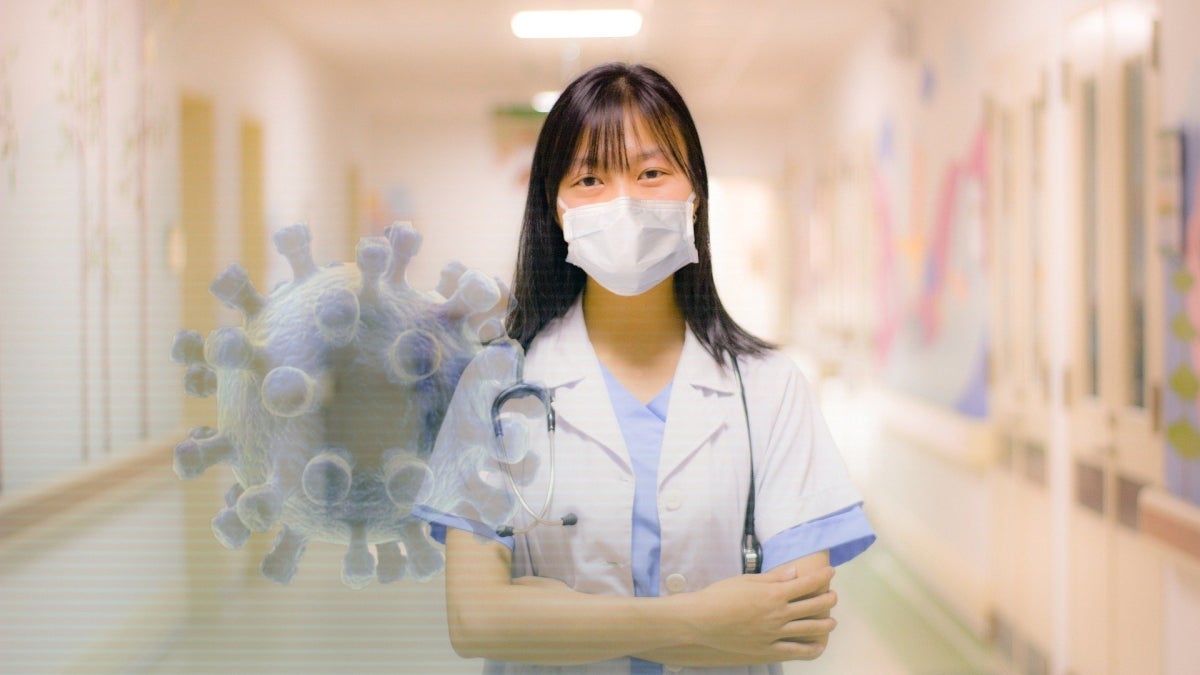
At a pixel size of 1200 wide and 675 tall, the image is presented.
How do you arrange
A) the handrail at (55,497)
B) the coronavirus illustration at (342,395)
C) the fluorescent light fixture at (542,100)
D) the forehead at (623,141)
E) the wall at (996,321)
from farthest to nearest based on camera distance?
1. the wall at (996,321)
2. the handrail at (55,497)
3. the fluorescent light fixture at (542,100)
4. the coronavirus illustration at (342,395)
5. the forehead at (623,141)

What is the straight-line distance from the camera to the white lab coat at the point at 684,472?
3.48 feet

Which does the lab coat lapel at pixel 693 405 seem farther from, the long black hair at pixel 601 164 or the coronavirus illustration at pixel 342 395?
the coronavirus illustration at pixel 342 395

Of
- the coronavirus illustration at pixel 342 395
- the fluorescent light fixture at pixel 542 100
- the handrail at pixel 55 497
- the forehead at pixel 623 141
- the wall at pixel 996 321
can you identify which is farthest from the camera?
the wall at pixel 996 321

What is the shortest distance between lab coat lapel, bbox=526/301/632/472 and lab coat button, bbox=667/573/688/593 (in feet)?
0.54

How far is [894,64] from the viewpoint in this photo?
65.3 inches

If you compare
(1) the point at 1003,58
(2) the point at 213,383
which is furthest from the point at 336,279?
(1) the point at 1003,58

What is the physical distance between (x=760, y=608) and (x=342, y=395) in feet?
1.82

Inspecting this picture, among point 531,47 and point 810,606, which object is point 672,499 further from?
point 531,47

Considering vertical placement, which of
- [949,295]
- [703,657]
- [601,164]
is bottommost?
[703,657]

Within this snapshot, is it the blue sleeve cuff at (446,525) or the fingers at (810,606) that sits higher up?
the blue sleeve cuff at (446,525)

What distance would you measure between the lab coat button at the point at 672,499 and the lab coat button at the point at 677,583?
0.26 feet

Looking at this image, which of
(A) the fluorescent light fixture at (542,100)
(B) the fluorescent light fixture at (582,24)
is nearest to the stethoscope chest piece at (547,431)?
(A) the fluorescent light fixture at (542,100)

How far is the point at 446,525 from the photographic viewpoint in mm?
1100

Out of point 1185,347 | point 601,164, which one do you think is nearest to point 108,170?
point 601,164
